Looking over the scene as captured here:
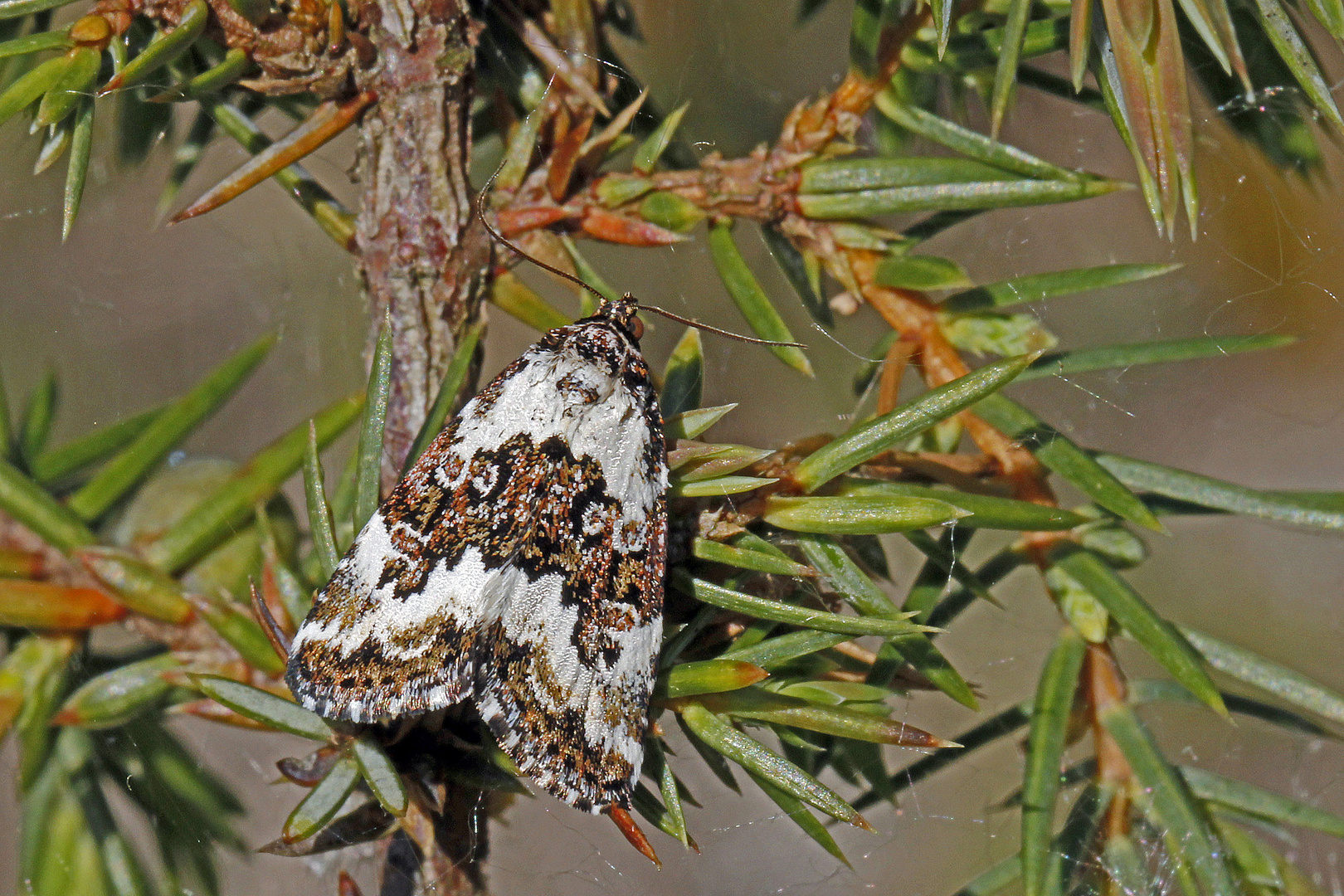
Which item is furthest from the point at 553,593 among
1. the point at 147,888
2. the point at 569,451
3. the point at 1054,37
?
the point at 1054,37

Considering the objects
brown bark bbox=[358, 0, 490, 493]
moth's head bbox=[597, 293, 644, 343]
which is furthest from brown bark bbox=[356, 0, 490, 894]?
moth's head bbox=[597, 293, 644, 343]

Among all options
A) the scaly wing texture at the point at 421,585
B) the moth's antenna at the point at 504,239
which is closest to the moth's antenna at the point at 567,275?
the moth's antenna at the point at 504,239

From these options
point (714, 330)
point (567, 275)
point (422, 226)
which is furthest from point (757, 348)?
point (422, 226)

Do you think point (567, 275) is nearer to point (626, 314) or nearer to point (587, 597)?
point (626, 314)

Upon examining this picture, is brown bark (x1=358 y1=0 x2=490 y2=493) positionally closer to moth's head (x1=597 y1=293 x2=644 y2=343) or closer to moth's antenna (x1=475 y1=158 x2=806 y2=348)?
moth's antenna (x1=475 y1=158 x2=806 y2=348)

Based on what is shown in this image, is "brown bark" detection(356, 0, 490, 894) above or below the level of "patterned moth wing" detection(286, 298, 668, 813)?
above

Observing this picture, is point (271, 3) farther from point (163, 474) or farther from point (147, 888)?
point (147, 888)

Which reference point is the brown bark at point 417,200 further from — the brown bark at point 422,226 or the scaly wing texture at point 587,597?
the scaly wing texture at point 587,597
